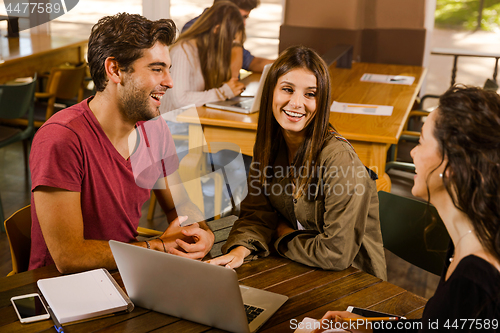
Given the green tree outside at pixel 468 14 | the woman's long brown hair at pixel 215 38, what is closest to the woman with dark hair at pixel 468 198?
the woman's long brown hair at pixel 215 38

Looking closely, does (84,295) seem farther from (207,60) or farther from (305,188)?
(207,60)

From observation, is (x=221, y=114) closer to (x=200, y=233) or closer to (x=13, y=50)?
(x=200, y=233)

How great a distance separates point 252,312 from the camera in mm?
1106

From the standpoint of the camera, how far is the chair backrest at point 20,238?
4.69 ft

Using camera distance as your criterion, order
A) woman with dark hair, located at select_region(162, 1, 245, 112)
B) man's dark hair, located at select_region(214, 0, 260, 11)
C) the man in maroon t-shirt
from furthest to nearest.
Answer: man's dark hair, located at select_region(214, 0, 260, 11)
woman with dark hair, located at select_region(162, 1, 245, 112)
the man in maroon t-shirt

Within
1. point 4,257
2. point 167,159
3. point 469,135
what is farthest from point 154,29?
point 4,257

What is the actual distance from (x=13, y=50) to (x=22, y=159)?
3.56ft

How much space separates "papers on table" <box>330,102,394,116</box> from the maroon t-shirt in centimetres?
144

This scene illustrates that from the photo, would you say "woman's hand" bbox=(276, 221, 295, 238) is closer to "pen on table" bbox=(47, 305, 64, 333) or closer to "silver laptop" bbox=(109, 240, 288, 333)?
"silver laptop" bbox=(109, 240, 288, 333)

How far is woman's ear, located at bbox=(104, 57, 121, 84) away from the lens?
4.75ft

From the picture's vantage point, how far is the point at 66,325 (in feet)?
3.44

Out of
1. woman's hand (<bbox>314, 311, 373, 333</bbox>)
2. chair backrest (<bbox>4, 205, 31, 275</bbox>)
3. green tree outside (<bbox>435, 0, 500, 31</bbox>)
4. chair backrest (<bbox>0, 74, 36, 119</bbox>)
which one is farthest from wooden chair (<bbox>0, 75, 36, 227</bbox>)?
green tree outside (<bbox>435, 0, 500, 31</bbox>)

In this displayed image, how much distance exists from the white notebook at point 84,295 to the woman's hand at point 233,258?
282 millimetres

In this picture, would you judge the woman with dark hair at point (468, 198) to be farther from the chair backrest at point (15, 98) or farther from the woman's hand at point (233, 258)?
the chair backrest at point (15, 98)
